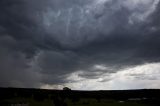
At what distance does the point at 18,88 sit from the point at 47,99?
186cm

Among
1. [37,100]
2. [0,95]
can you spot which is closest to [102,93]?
[37,100]

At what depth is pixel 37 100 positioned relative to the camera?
45.8ft

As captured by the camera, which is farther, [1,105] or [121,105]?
[121,105]

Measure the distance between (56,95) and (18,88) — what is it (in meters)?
2.29

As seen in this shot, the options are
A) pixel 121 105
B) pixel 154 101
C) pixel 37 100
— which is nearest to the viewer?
pixel 37 100

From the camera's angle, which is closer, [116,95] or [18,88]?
[18,88]

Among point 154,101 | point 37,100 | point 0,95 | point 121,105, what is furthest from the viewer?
point 121,105

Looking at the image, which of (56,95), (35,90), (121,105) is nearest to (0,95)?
(35,90)

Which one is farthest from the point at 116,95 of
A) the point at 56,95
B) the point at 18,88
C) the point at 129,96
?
the point at 18,88

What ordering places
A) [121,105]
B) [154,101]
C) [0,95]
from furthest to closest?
[121,105] → [154,101] → [0,95]

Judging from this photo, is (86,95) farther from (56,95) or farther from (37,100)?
(37,100)

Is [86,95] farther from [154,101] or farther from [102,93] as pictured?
[154,101]

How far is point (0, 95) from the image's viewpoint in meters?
13.0

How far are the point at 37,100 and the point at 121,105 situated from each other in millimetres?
10726
